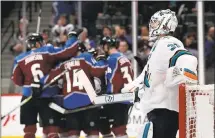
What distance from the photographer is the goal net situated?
388cm

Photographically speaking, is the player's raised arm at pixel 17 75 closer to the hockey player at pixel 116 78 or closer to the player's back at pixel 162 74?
the hockey player at pixel 116 78

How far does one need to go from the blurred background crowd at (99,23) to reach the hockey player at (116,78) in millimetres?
2066

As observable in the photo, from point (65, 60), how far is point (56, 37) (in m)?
2.58

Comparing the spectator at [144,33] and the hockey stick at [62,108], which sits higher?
the spectator at [144,33]

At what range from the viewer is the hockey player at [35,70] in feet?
22.9

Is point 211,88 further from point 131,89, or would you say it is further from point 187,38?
point 187,38

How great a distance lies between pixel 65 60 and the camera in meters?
7.05

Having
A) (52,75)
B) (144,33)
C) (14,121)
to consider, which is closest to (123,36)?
(144,33)

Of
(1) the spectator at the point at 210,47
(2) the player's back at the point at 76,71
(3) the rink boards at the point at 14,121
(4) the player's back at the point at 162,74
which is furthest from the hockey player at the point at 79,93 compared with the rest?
(1) the spectator at the point at 210,47

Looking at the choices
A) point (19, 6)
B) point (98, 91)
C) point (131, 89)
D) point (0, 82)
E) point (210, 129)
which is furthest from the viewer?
point (19, 6)

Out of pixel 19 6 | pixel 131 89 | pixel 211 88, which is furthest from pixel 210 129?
pixel 19 6

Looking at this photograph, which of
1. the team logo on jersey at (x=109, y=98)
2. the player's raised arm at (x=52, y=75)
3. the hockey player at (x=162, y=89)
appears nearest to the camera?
the hockey player at (x=162, y=89)

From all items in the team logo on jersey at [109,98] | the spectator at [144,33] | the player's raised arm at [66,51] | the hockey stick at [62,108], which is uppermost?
the spectator at [144,33]

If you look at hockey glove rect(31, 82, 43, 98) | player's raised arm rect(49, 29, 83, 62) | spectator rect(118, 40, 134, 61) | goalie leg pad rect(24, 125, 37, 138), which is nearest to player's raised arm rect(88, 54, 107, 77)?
player's raised arm rect(49, 29, 83, 62)
